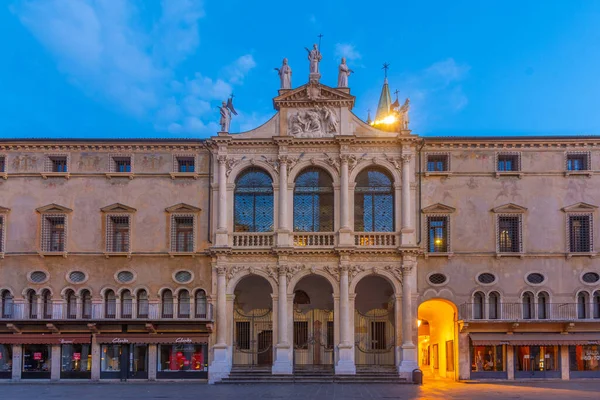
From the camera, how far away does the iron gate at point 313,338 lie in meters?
43.6

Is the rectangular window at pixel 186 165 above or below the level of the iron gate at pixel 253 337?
above

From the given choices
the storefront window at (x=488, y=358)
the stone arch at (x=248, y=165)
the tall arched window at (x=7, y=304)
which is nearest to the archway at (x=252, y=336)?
the stone arch at (x=248, y=165)

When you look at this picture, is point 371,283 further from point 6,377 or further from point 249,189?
point 6,377

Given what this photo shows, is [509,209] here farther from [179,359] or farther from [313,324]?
[179,359]

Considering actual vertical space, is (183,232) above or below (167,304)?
above

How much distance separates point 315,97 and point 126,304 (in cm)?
1695

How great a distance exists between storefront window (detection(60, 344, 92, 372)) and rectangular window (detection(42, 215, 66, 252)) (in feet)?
19.4

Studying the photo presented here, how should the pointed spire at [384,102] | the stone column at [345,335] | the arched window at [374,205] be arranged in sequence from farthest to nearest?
the pointed spire at [384,102]
the arched window at [374,205]
the stone column at [345,335]

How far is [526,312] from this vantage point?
42.3 m

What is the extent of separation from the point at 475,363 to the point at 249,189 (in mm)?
16863

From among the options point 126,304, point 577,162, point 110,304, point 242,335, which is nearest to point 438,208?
point 577,162

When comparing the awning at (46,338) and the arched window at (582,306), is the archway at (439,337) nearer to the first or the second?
the arched window at (582,306)

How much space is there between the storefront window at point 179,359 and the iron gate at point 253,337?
7.84 feet

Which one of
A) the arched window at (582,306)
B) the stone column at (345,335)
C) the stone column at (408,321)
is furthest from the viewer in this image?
the arched window at (582,306)
